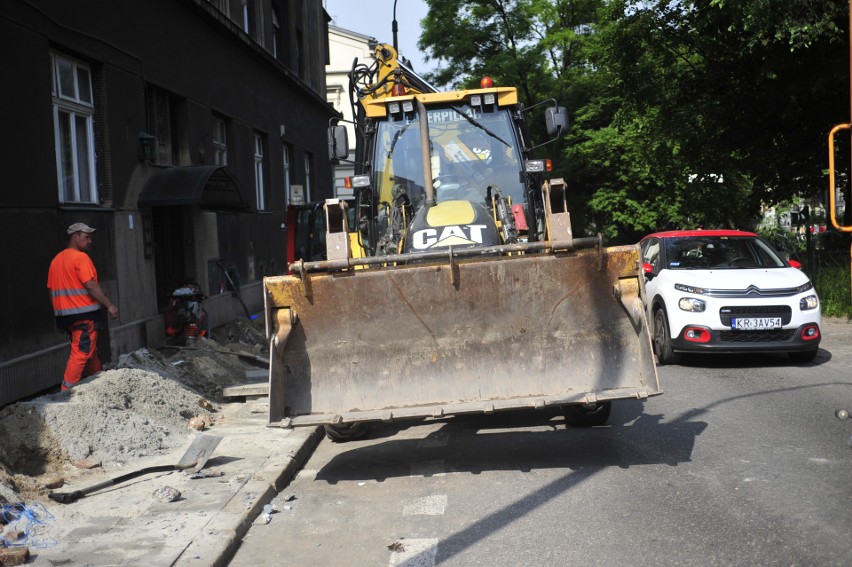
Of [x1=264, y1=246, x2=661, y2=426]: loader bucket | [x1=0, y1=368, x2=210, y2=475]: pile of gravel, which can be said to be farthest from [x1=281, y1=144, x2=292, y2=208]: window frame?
Result: [x1=264, y1=246, x2=661, y2=426]: loader bucket

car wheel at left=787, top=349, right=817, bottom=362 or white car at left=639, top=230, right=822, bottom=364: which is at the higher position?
white car at left=639, top=230, right=822, bottom=364

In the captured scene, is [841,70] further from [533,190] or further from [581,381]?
[581,381]

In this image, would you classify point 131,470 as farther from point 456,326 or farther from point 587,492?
point 587,492

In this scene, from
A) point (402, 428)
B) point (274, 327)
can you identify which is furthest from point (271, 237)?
point (274, 327)

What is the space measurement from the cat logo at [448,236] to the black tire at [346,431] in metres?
1.61

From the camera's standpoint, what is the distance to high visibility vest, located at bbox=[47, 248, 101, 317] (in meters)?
8.88

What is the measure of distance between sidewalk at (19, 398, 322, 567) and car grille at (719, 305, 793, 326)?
17.6 feet

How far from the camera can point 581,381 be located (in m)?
6.62

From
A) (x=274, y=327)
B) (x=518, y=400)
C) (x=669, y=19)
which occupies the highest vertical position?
(x=669, y=19)

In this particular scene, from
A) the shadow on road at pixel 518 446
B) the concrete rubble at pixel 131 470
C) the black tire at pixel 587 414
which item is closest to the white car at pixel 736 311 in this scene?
the shadow on road at pixel 518 446

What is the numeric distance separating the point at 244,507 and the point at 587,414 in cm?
318

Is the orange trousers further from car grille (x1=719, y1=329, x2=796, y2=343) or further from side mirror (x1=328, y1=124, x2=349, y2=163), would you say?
car grille (x1=719, y1=329, x2=796, y2=343)

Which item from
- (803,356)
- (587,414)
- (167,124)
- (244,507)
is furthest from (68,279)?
(803,356)

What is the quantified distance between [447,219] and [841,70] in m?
11.5
